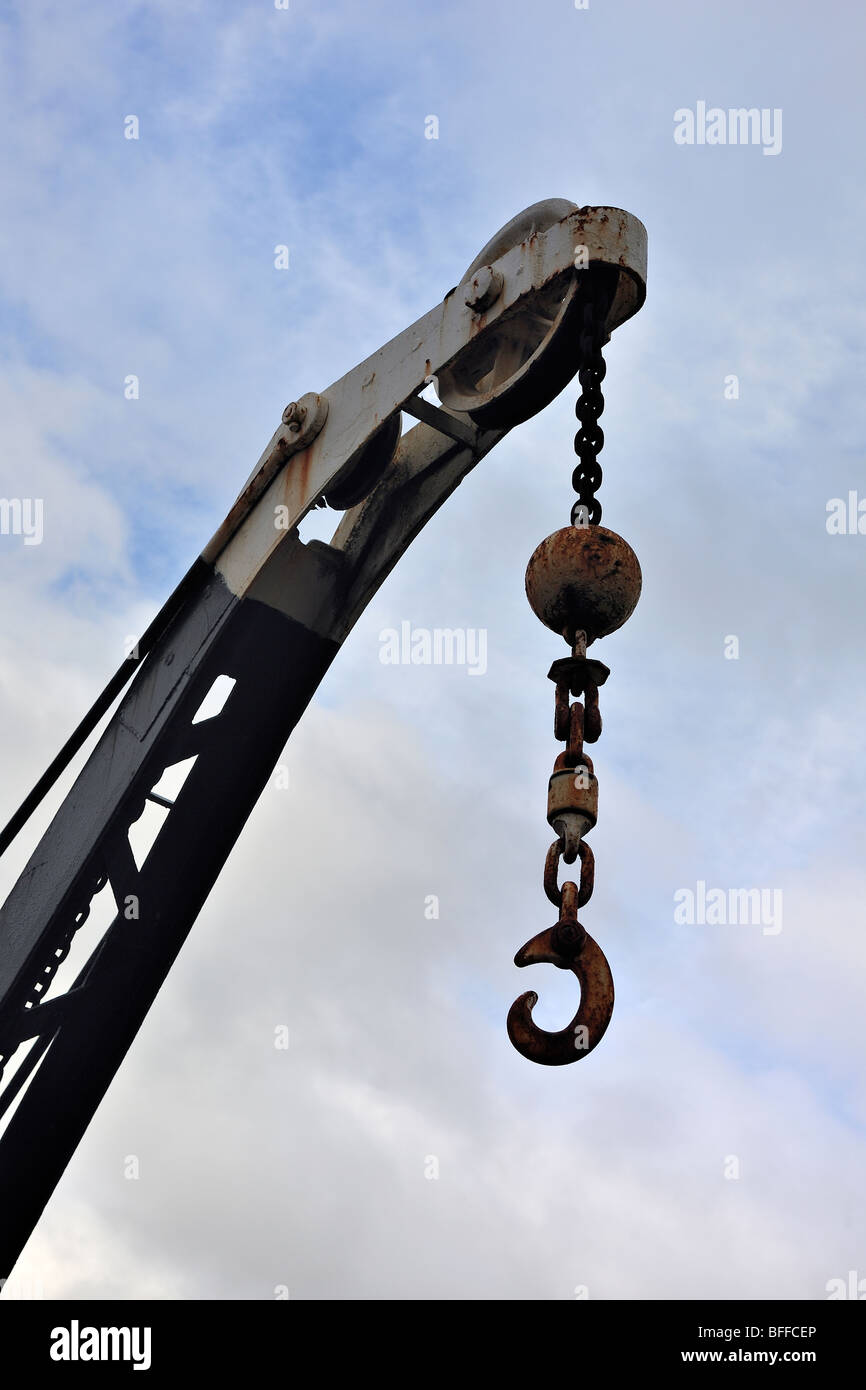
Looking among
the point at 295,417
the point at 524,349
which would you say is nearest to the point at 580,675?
the point at 524,349

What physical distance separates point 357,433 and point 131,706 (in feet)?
4.48

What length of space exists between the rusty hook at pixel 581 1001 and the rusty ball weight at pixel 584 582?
883mm

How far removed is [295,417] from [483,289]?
1.07 metres

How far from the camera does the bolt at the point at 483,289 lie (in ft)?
16.4

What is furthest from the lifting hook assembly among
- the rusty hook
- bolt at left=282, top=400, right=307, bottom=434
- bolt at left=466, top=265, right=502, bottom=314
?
bolt at left=282, top=400, right=307, bottom=434

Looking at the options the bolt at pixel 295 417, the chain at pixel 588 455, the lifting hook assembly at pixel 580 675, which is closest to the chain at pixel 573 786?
the lifting hook assembly at pixel 580 675

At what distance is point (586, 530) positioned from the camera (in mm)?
4168

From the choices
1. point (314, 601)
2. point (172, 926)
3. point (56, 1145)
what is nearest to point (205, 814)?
point (172, 926)

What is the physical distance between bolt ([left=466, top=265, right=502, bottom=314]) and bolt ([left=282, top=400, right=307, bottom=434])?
95 cm

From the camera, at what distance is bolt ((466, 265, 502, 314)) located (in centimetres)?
500

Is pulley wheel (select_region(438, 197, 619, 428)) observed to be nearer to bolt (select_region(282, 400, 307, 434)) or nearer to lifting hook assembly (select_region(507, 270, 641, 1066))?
lifting hook assembly (select_region(507, 270, 641, 1066))

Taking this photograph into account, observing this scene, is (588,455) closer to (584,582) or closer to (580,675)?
(584,582)

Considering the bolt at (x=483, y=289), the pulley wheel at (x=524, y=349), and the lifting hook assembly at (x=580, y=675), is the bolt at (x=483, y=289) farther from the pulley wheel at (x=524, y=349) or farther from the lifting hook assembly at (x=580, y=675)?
the lifting hook assembly at (x=580, y=675)

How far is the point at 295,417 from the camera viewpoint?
Answer: 5.77 meters
